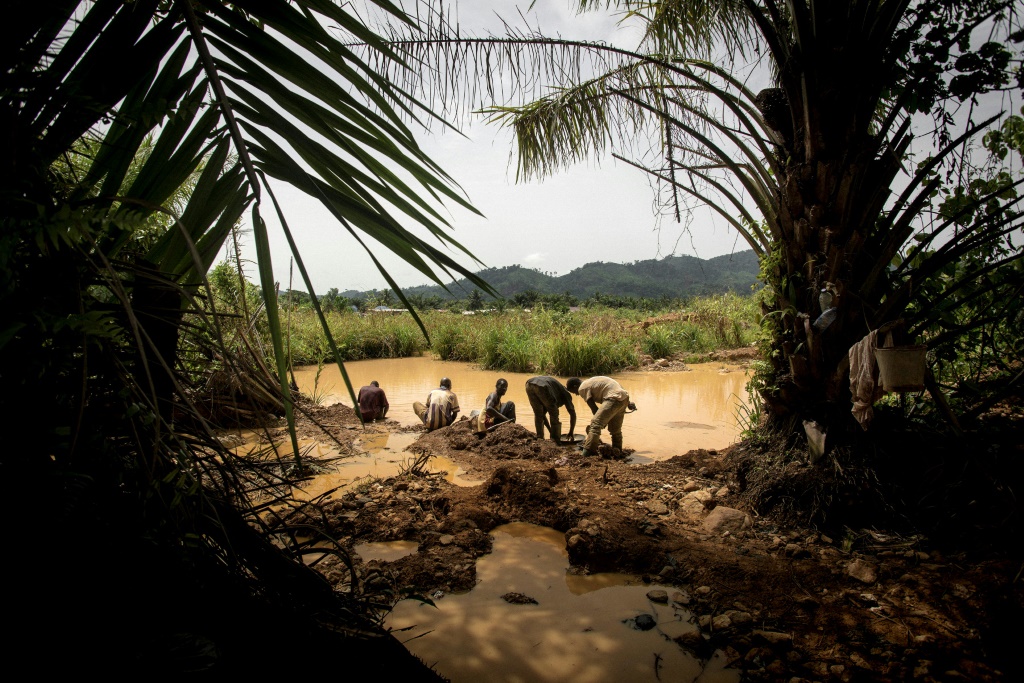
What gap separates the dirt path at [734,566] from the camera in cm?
236

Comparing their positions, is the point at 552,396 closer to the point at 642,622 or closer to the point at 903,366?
the point at 642,622

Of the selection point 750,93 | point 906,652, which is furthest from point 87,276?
point 750,93

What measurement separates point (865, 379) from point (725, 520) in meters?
1.46

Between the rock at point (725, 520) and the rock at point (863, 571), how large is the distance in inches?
31.7

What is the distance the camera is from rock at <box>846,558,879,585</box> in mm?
2971

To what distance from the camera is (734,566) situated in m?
3.18

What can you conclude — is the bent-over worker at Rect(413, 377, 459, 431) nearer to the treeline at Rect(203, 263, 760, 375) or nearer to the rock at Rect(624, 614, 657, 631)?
the rock at Rect(624, 614, 657, 631)

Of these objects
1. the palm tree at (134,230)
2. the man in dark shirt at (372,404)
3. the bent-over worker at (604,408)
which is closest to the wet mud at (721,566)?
the palm tree at (134,230)

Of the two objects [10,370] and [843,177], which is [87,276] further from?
[843,177]

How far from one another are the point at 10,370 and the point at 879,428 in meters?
4.64

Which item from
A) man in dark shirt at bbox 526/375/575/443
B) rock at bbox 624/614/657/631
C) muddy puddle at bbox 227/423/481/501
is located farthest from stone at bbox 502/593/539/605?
man in dark shirt at bbox 526/375/575/443

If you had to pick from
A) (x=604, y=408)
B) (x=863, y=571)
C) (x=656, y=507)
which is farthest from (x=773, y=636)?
(x=604, y=408)

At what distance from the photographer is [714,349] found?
695 inches

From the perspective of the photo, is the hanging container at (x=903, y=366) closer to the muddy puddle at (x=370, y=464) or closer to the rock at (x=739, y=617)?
the rock at (x=739, y=617)
